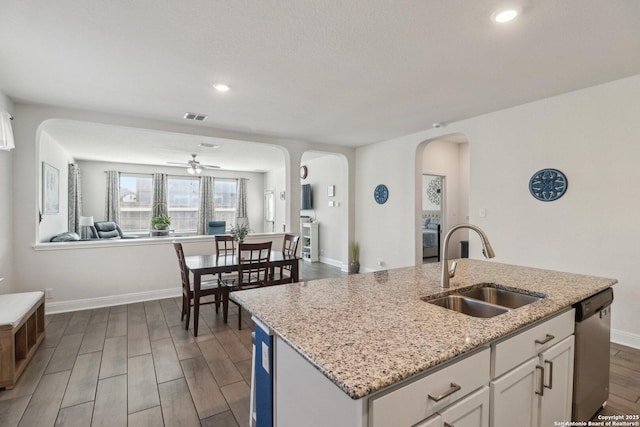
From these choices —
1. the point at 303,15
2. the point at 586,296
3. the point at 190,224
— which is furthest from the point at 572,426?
the point at 190,224

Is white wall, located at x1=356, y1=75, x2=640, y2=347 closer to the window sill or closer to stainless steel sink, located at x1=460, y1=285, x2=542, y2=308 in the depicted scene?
stainless steel sink, located at x1=460, y1=285, x2=542, y2=308

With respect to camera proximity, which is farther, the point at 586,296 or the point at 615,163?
the point at 615,163

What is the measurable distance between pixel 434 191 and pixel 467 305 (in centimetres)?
568

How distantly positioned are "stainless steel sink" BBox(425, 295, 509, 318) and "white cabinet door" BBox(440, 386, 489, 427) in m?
0.56

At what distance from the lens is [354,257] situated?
235 inches

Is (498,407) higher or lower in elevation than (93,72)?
lower

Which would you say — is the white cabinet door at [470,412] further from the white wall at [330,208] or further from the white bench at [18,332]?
the white wall at [330,208]

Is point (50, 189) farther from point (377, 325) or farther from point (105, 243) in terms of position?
point (377, 325)

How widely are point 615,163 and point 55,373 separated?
5232 millimetres

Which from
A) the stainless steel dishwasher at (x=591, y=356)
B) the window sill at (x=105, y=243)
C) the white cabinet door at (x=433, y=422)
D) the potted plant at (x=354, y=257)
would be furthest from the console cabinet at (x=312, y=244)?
the white cabinet door at (x=433, y=422)

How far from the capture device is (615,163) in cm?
291

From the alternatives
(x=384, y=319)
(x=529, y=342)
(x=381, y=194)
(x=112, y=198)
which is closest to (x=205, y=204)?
(x=112, y=198)

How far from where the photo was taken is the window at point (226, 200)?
32.6ft

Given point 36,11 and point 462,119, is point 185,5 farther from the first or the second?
point 462,119
